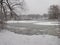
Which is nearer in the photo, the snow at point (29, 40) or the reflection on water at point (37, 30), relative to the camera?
the snow at point (29, 40)

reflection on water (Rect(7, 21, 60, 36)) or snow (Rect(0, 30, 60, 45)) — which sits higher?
snow (Rect(0, 30, 60, 45))

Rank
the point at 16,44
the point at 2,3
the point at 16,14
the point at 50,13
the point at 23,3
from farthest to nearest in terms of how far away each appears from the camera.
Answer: the point at 50,13
the point at 23,3
the point at 16,14
the point at 2,3
the point at 16,44

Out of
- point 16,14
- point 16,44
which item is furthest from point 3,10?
point 16,44

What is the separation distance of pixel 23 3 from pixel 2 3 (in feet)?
6.36

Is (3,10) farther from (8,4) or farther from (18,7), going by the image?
(18,7)

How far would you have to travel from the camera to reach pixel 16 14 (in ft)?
27.4

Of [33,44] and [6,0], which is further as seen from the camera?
[6,0]

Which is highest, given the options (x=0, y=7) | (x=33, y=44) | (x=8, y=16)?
(x=0, y=7)

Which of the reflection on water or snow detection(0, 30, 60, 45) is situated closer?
snow detection(0, 30, 60, 45)

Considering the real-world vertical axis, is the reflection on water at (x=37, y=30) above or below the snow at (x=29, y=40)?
below

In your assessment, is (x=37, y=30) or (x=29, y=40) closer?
(x=29, y=40)

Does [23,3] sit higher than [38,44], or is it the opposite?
[23,3]

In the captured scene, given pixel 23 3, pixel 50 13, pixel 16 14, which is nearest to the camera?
pixel 16 14

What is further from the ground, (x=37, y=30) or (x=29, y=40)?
(x=29, y=40)
